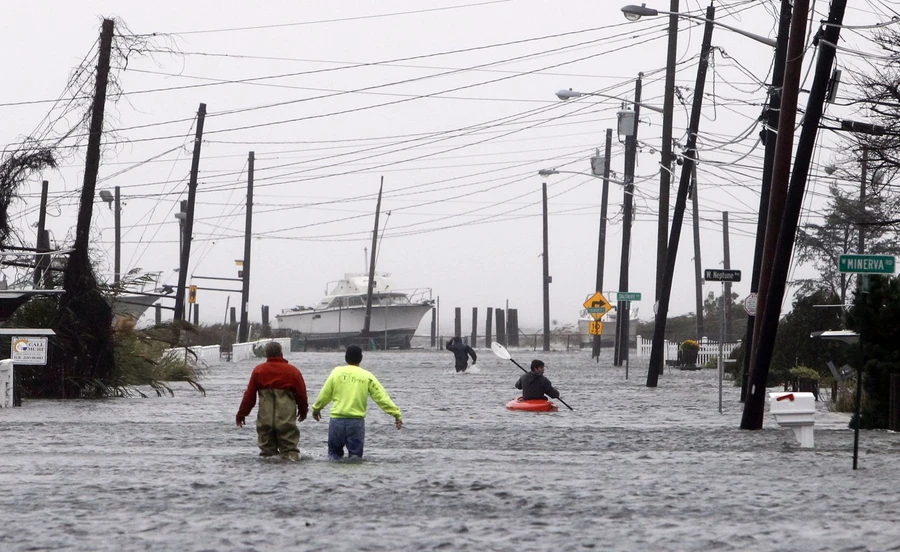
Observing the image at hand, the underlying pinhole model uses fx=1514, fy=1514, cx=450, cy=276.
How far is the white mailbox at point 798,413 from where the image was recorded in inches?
730

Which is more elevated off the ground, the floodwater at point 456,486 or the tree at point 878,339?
the tree at point 878,339

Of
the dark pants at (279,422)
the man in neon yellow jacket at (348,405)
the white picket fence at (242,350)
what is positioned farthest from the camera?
the white picket fence at (242,350)

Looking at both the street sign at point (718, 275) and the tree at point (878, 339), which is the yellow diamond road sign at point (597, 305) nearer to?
the street sign at point (718, 275)

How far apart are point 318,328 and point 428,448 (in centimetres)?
7981

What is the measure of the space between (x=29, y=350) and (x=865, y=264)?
17.4 meters

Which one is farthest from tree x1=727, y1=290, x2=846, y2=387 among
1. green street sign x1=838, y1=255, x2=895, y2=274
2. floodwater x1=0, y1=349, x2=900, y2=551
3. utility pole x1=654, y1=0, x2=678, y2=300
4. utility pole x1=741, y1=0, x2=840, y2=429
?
green street sign x1=838, y1=255, x2=895, y2=274

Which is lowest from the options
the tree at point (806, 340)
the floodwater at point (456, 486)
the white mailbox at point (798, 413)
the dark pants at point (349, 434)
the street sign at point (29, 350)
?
the floodwater at point (456, 486)

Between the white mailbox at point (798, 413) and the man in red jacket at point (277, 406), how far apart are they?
5.97 m

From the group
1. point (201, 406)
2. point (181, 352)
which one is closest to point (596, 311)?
point (181, 352)

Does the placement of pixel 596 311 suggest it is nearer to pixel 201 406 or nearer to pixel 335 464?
pixel 201 406

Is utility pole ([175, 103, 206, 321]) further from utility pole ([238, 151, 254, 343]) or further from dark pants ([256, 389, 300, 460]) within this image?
dark pants ([256, 389, 300, 460])

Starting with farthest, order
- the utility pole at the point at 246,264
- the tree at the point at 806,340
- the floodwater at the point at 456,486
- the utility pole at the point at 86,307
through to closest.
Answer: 1. the utility pole at the point at 246,264
2. the tree at the point at 806,340
3. the utility pole at the point at 86,307
4. the floodwater at the point at 456,486

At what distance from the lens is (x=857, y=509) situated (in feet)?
39.8

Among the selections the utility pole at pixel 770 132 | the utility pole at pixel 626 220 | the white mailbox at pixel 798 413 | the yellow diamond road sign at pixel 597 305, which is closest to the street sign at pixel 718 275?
the utility pole at pixel 770 132
